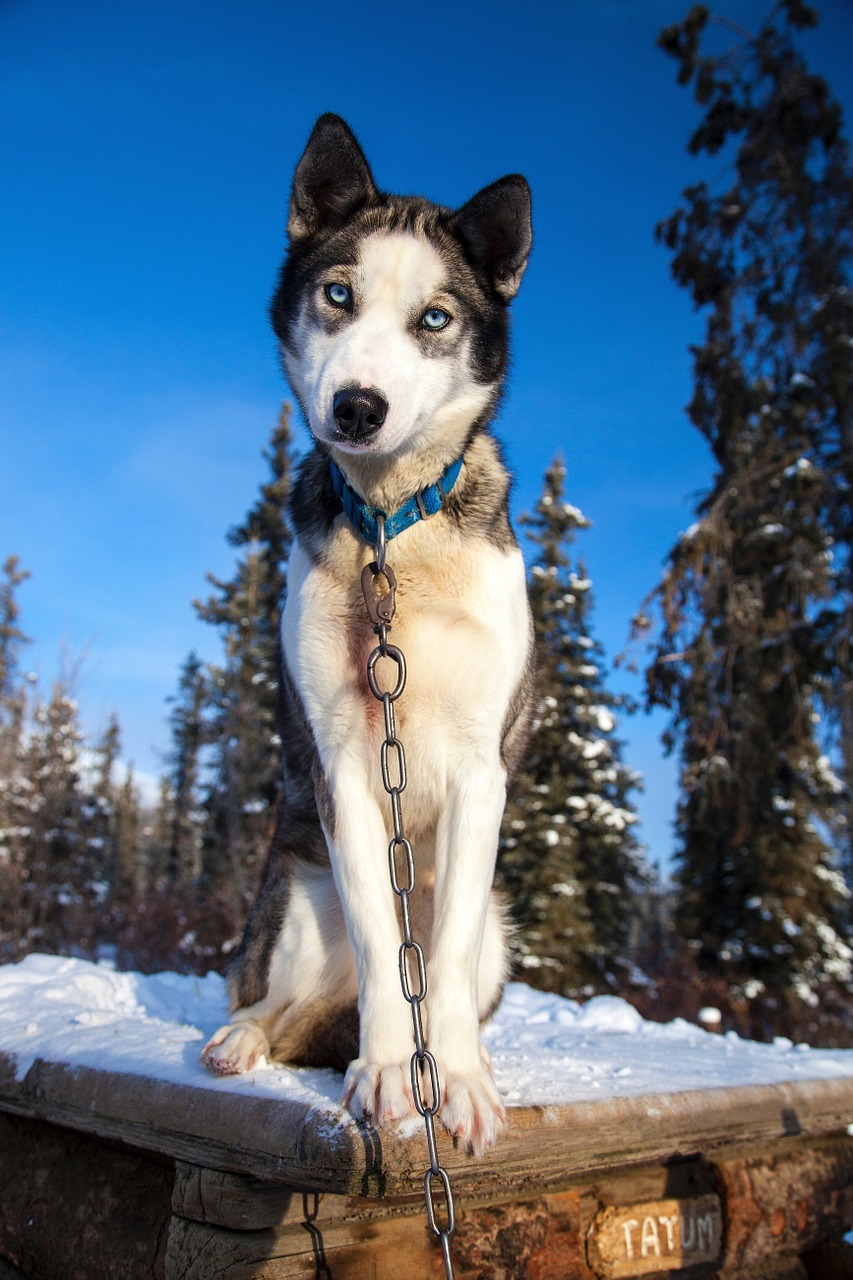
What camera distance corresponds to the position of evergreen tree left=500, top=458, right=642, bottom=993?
1666 cm

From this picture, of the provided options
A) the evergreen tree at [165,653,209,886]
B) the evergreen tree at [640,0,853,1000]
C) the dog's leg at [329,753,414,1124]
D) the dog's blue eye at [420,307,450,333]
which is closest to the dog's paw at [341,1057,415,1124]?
the dog's leg at [329,753,414,1124]

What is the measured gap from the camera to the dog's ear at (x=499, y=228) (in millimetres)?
2723

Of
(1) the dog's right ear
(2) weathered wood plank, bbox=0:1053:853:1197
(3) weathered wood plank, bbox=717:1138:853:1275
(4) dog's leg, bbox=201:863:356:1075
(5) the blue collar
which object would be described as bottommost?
(3) weathered wood plank, bbox=717:1138:853:1275

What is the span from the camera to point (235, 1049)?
2.58m

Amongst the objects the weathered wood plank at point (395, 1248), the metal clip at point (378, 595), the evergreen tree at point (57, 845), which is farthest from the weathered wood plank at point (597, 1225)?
the evergreen tree at point (57, 845)

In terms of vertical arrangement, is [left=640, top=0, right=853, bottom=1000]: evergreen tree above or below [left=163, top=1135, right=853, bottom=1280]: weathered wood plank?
above

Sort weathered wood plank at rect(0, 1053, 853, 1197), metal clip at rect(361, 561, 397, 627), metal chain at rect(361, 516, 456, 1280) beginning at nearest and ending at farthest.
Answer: metal chain at rect(361, 516, 456, 1280) < weathered wood plank at rect(0, 1053, 853, 1197) < metal clip at rect(361, 561, 397, 627)

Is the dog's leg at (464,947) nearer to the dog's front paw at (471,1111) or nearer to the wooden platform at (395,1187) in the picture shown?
the dog's front paw at (471,1111)

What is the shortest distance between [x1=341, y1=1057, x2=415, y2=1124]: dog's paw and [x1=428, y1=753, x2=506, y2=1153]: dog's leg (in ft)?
0.35

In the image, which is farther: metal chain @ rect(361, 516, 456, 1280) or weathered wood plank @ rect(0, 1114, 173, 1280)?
weathered wood plank @ rect(0, 1114, 173, 1280)

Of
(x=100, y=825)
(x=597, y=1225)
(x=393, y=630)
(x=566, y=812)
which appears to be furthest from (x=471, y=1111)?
(x=100, y=825)

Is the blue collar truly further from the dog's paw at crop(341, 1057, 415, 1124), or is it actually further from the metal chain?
the dog's paw at crop(341, 1057, 415, 1124)

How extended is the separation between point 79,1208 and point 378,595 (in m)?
2.20

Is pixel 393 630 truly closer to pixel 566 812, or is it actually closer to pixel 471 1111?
pixel 471 1111
